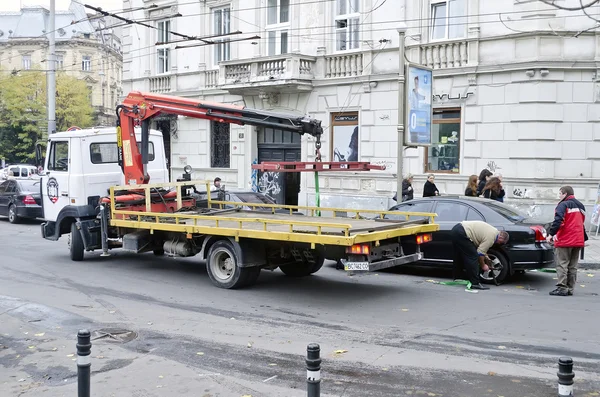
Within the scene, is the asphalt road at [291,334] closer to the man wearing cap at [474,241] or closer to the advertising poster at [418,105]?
the man wearing cap at [474,241]

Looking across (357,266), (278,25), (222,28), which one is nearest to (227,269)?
(357,266)

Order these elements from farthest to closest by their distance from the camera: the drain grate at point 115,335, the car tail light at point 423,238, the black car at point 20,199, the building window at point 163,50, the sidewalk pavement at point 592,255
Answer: the building window at point 163,50, the black car at point 20,199, the sidewalk pavement at point 592,255, the car tail light at point 423,238, the drain grate at point 115,335

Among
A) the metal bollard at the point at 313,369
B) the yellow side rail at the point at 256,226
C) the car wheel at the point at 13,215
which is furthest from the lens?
the car wheel at the point at 13,215

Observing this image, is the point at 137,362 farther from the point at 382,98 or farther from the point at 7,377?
the point at 382,98

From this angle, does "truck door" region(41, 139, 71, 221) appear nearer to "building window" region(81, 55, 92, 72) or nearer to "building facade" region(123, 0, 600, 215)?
"building facade" region(123, 0, 600, 215)

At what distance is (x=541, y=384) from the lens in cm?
644

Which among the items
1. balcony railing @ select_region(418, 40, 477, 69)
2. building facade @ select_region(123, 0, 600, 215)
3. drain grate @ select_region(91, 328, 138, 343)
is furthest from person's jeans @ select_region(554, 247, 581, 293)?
balcony railing @ select_region(418, 40, 477, 69)

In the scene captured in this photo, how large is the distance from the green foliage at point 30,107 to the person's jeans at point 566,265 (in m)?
54.4

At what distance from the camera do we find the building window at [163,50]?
2923 centimetres

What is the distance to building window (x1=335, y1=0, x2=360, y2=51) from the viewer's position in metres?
23.0

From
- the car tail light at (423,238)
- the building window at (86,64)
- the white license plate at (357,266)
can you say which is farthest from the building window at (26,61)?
the white license plate at (357,266)

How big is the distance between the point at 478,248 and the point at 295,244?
3151mm

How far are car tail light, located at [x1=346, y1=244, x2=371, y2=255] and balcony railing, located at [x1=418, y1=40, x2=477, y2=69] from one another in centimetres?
A: 1192

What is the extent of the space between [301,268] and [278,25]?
48.9 feet
